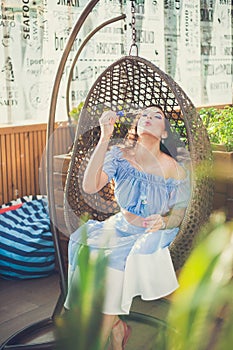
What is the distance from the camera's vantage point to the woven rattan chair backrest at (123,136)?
7.35 feet

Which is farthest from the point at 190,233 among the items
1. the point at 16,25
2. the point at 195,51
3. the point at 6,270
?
the point at 195,51

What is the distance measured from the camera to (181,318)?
1.33 feet

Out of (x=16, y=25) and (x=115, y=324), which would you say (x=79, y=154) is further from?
(x=16, y=25)

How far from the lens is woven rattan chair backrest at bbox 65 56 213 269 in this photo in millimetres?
2240

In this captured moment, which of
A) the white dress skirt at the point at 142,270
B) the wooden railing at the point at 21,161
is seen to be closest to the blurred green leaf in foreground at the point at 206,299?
the white dress skirt at the point at 142,270

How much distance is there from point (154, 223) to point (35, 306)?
37.9 inches

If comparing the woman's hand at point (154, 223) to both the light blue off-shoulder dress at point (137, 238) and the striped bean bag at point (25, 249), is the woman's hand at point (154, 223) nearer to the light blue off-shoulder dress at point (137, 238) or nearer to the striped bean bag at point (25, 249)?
the light blue off-shoulder dress at point (137, 238)

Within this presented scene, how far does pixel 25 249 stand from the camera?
3.26 m

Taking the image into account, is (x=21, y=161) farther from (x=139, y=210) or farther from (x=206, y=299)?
(x=206, y=299)

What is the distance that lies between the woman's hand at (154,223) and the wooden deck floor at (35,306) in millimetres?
480

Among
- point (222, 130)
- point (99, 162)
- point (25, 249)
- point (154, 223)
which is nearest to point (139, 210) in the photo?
point (154, 223)

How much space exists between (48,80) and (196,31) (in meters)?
2.16

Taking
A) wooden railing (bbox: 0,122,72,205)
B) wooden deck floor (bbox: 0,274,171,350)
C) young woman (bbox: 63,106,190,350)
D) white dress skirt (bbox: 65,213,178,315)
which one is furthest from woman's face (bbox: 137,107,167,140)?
wooden railing (bbox: 0,122,72,205)

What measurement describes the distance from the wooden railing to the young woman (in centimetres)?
148
